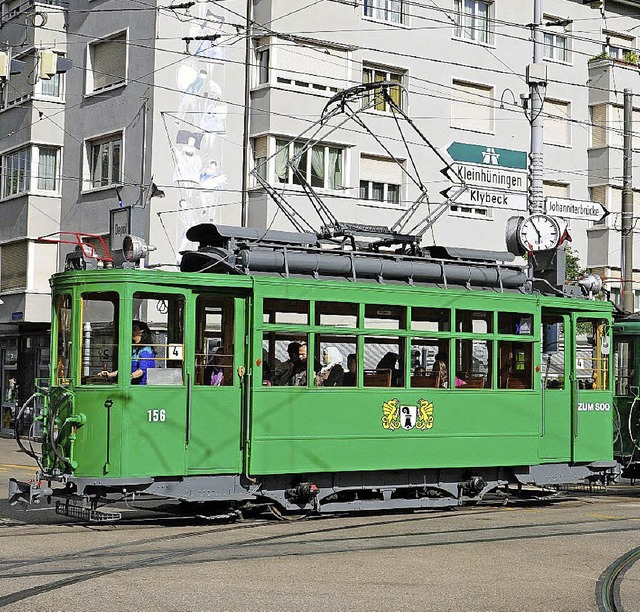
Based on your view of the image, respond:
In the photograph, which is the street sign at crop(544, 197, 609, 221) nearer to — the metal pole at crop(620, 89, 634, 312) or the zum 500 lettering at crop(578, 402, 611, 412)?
the zum 500 lettering at crop(578, 402, 611, 412)

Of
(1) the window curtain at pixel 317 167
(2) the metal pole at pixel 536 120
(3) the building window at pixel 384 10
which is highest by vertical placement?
(3) the building window at pixel 384 10

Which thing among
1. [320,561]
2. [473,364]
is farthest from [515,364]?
[320,561]

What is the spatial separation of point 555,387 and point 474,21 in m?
20.7

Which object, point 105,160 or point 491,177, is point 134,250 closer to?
point 491,177

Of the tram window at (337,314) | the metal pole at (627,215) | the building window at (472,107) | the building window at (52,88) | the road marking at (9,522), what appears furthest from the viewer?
the building window at (472,107)

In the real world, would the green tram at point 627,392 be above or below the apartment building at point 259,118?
below

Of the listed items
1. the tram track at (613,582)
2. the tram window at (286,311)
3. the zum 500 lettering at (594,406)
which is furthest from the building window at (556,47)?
the tram track at (613,582)

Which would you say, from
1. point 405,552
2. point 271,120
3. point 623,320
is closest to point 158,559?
point 405,552

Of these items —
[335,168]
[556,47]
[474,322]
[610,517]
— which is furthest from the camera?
[556,47]

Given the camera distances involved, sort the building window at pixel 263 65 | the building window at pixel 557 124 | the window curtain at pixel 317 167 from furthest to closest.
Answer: the building window at pixel 557 124
the window curtain at pixel 317 167
the building window at pixel 263 65

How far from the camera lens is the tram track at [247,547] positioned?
988 cm

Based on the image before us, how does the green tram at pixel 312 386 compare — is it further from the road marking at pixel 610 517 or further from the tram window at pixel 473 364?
the road marking at pixel 610 517

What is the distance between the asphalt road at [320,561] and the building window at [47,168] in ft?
64.7

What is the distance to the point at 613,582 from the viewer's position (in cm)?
1009
